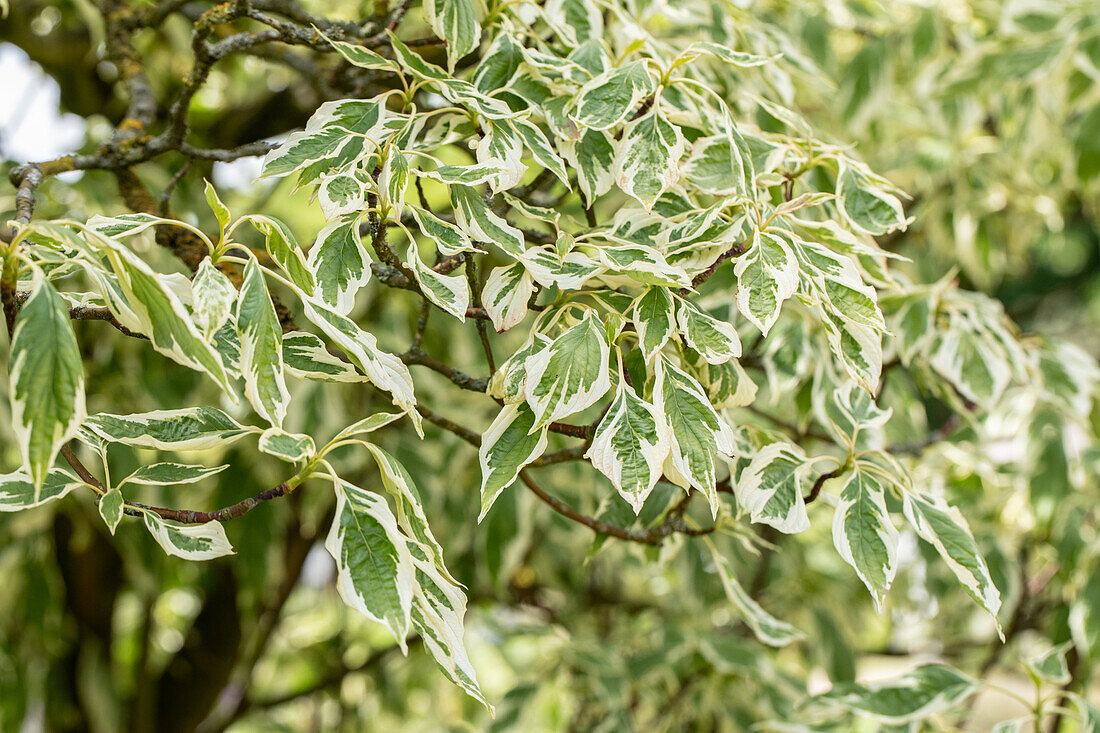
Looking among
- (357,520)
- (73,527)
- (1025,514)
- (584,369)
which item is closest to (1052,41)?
(1025,514)

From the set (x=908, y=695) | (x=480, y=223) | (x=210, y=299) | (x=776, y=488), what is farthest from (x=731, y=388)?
(x=908, y=695)

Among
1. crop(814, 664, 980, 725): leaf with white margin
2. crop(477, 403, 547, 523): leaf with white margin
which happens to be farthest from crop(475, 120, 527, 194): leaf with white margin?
crop(814, 664, 980, 725): leaf with white margin

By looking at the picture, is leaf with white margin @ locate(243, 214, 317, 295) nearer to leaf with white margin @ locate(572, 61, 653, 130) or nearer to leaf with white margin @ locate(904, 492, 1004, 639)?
leaf with white margin @ locate(572, 61, 653, 130)

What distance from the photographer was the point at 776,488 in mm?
499

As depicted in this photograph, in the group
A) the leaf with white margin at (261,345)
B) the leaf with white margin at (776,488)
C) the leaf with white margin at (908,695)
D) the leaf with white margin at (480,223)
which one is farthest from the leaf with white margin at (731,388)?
the leaf with white margin at (908,695)

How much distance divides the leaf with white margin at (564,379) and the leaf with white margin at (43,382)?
19 cm

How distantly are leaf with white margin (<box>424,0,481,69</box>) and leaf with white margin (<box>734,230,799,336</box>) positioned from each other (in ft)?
0.67

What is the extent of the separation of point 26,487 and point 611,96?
36 cm

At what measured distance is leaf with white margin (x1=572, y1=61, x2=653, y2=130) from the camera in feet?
1.53

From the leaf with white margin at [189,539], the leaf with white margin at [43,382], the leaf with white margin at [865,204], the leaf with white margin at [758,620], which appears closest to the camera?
the leaf with white margin at [43,382]

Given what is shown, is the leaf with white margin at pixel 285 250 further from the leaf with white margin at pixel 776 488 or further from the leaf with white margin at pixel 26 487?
the leaf with white margin at pixel 776 488

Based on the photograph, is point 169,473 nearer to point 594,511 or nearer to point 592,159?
point 592,159

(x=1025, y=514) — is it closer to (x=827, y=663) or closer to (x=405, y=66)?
(x=827, y=663)

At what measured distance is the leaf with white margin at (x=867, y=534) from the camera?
47 centimetres
